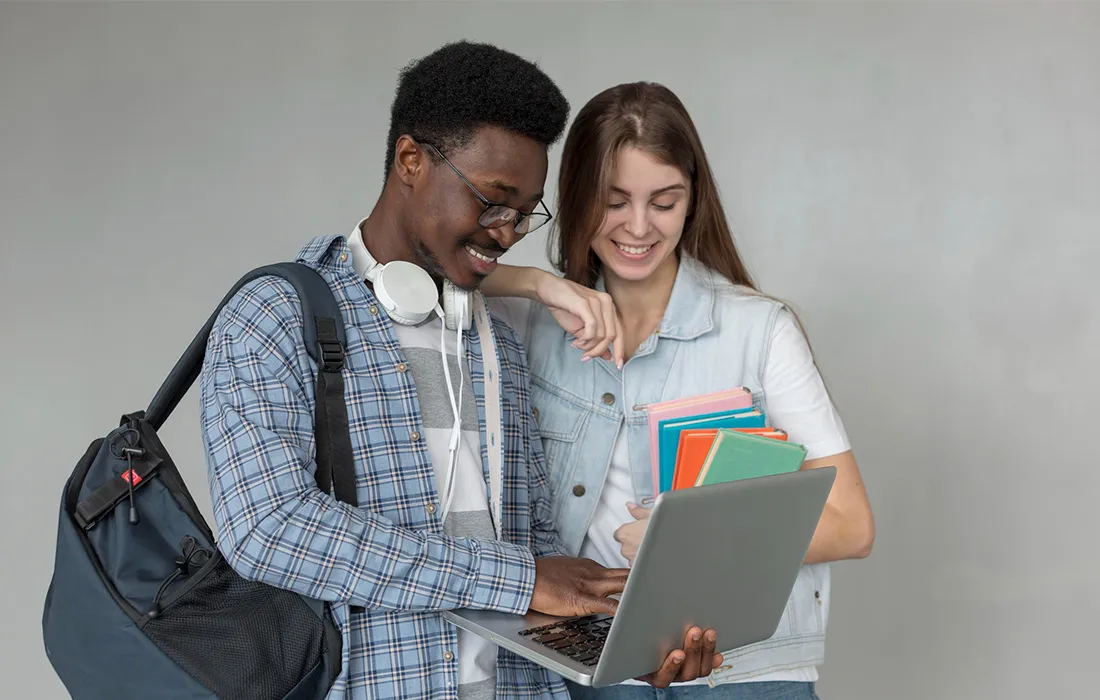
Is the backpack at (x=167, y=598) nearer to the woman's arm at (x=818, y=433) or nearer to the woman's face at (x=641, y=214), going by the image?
the woman's face at (x=641, y=214)

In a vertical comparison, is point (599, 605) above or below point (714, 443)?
below

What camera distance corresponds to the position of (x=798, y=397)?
7.00 feet

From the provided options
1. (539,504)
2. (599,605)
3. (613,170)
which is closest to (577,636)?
(599,605)

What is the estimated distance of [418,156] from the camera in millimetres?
1811

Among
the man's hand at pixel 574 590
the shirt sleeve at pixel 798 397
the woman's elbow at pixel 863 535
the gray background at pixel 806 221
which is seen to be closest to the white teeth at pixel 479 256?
the man's hand at pixel 574 590

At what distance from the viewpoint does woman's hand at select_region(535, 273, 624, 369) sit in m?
2.02

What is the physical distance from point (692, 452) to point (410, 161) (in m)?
0.66

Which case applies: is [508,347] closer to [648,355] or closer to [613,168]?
[648,355]

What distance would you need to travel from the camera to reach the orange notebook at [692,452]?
173 cm

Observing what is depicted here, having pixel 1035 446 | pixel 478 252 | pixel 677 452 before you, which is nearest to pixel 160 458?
pixel 478 252

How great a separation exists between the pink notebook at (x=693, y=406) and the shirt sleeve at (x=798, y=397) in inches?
5.5

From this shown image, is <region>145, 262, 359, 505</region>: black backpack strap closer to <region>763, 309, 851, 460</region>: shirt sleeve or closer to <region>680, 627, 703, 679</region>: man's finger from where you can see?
<region>680, 627, 703, 679</region>: man's finger

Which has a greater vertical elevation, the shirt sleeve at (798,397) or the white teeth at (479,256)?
A: the white teeth at (479,256)

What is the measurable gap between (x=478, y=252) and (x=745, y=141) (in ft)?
6.86
